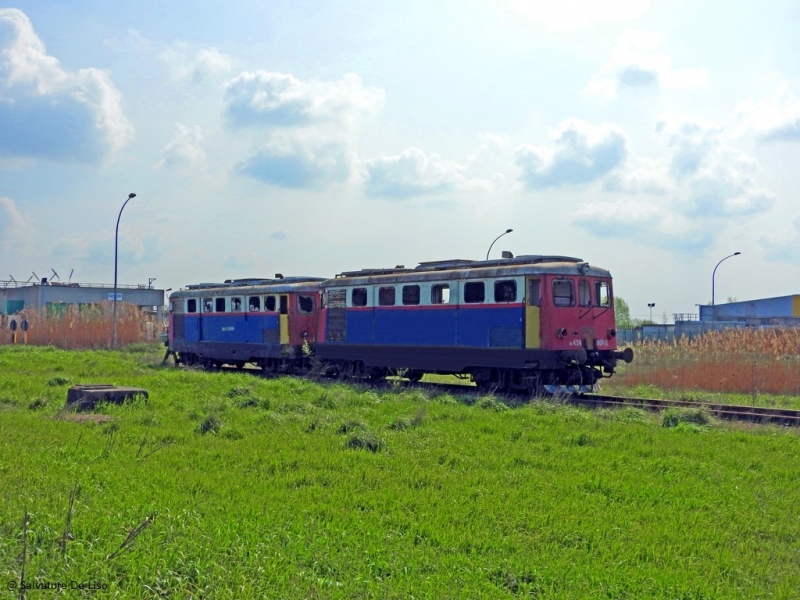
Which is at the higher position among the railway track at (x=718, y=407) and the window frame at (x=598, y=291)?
the window frame at (x=598, y=291)

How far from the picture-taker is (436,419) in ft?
48.2

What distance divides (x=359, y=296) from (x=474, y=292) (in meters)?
4.70

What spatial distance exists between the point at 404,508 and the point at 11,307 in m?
73.9

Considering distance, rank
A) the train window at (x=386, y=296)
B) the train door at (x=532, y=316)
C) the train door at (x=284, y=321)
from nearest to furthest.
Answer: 1. the train door at (x=532, y=316)
2. the train window at (x=386, y=296)
3. the train door at (x=284, y=321)

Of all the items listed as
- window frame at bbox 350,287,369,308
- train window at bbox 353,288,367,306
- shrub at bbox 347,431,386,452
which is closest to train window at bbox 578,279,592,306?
window frame at bbox 350,287,369,308

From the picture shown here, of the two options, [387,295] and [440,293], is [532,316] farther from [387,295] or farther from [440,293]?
[387,295]

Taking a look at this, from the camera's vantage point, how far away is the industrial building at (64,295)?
69.8 m

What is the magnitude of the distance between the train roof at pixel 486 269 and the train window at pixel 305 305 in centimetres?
410

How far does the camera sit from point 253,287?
2898 centimetres

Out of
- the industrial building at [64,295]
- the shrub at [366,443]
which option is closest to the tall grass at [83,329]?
the industrial building at [64,295]

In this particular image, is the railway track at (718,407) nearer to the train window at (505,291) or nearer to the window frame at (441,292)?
the train window at (505,291)

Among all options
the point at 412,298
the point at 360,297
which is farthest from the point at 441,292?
the point at 360,297

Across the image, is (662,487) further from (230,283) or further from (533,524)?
(230,283)

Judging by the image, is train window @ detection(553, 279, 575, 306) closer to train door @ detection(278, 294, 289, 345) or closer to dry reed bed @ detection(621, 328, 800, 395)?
dry reed bed @ detection(621, 328, 800, 395)
